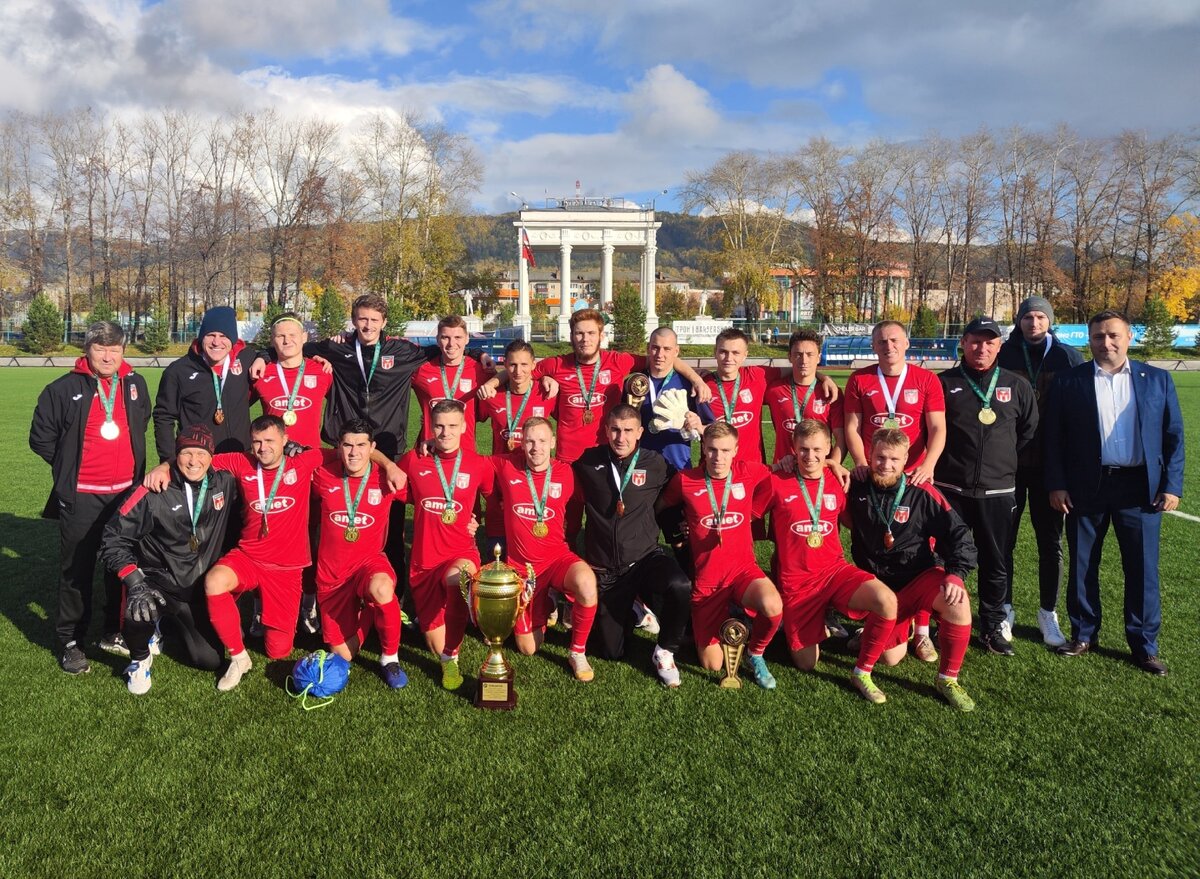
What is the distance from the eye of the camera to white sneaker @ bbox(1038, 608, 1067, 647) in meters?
4.64

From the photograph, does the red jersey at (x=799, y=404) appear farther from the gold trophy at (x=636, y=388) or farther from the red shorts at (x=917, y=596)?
the red shorts at (x=917, y=596)

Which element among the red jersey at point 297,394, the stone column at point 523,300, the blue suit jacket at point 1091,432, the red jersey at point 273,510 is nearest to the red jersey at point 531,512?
the red jersey at point 273,510

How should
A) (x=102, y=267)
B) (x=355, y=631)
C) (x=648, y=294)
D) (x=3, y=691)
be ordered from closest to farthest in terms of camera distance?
1. (x=3, y=691)
2. (x=355, y=631)
3. (x=102, y=267)
4. (x=648, y=294)

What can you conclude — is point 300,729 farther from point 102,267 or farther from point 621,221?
point 102,267

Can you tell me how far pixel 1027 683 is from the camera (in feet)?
13.6

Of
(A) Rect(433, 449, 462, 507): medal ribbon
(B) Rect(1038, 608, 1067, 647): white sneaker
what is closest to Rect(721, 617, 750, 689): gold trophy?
(A) Rect(433, 449, 462, 507): medal ribbon

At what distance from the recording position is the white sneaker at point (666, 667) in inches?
163

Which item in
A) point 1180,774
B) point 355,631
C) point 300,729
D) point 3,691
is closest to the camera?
point 1180,774

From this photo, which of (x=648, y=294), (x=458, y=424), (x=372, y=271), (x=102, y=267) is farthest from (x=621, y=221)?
(x=458, y=424)

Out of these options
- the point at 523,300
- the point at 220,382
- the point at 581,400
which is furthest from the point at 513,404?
the point at 523,300

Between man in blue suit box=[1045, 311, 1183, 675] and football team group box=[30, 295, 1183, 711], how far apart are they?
0.01 meters

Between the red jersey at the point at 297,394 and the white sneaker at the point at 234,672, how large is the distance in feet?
4.73

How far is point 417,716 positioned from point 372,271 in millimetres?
45735

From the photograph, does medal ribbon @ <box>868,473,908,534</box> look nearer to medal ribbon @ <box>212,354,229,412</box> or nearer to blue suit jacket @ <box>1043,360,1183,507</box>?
blue suit jacket @ <box>1043,360,1183,507</box>
